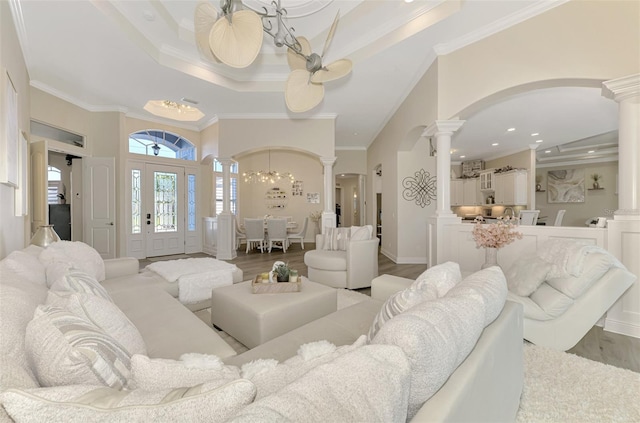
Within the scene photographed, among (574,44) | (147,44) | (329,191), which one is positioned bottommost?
(329,191)

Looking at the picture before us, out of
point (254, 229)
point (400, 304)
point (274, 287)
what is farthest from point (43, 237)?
point (254, 229)

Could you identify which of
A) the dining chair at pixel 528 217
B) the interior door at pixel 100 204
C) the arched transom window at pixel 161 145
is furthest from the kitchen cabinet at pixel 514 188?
the interior door at pixel 100 204

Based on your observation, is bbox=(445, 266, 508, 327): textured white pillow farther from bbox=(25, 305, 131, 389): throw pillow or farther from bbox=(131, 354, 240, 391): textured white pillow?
bbox=(25, 305, 131, 389): throw pillow

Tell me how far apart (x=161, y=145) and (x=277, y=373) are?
7.10 m

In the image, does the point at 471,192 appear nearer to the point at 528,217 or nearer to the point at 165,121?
the point at 528,217

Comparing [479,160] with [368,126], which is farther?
[479,160]

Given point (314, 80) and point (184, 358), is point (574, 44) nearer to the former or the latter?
point (314, 80)

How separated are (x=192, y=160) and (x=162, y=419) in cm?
728

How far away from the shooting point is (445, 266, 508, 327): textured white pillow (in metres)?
1.10

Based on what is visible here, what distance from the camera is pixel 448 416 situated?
0.71m

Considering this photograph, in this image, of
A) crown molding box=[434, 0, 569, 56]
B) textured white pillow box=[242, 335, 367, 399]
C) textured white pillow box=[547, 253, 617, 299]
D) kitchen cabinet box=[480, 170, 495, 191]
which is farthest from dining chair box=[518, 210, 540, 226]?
textured white pillow box=[242, 335, 367, 399]

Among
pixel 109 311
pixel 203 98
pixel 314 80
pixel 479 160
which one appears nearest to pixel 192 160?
pixel 203 98

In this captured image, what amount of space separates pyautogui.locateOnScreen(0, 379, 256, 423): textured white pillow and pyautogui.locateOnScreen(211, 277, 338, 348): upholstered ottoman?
1438mm

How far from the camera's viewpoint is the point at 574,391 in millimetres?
1699
